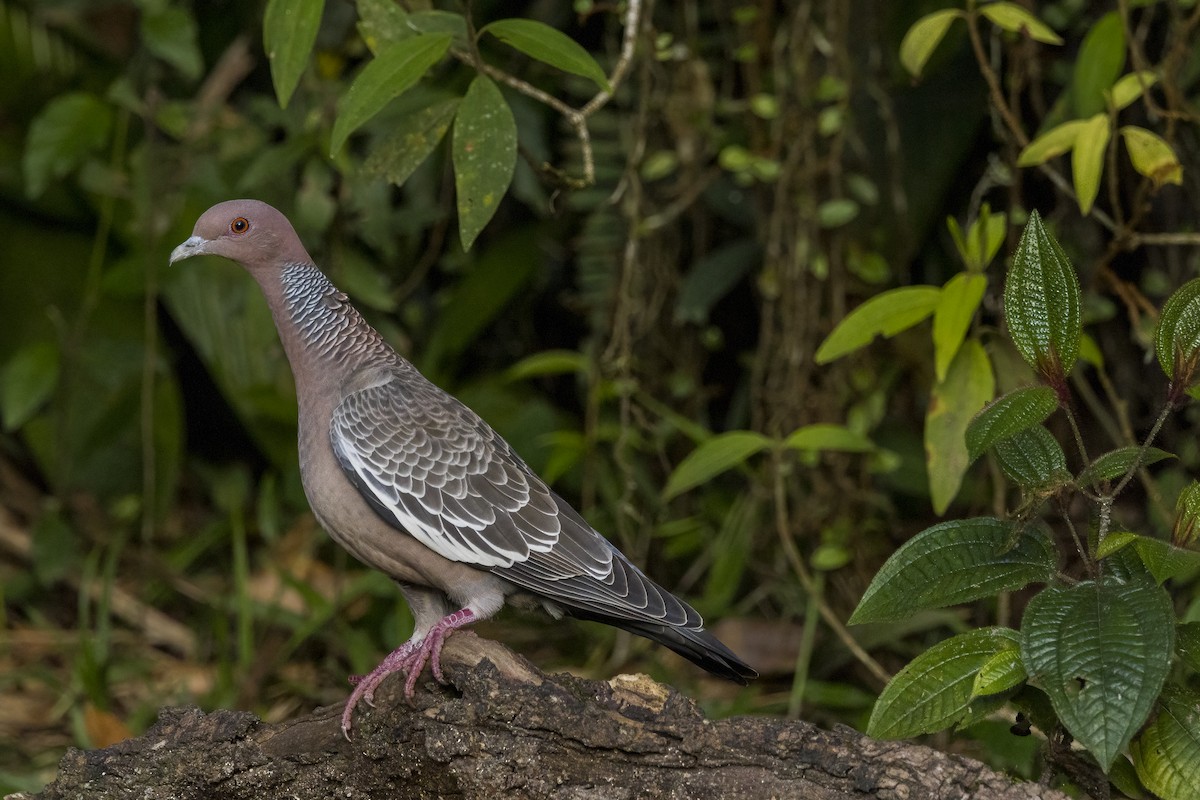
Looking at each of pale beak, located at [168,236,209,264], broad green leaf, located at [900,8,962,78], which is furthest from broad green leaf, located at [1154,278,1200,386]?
pale beak, located at [168,236,209,264]

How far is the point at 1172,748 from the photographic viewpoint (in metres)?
2.48

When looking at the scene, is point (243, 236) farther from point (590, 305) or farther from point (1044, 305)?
point (590, 305)

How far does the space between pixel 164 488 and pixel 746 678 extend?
10.4 ft

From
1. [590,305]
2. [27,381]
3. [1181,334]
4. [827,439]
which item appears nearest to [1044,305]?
[1181,334]

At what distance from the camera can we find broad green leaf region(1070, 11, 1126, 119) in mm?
3697

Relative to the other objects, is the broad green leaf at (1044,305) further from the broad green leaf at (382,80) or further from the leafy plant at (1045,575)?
the broad green leaf at (382,80)

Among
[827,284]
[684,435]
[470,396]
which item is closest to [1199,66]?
[827,284]

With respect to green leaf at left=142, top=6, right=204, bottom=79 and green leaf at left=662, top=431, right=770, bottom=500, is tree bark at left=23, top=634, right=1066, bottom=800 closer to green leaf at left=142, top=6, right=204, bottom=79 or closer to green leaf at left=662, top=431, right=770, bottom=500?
green leaf at left=662, top=431, right=770, bottom=500

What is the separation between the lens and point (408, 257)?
568cm

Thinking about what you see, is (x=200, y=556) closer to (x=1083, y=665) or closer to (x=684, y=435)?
(x=684, y=435)

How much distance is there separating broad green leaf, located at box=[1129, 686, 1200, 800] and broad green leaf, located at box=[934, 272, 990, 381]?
1.03 m

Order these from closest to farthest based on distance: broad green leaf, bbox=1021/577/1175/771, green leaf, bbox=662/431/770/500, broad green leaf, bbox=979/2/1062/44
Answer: broad green leaf, bbox=1021/577/1175/771, broad green leaf, bbox=979/2/1062/44, green leaf, bbox=662/431/770/500

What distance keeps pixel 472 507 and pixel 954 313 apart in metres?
1.29

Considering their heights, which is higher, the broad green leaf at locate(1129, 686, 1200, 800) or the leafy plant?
the leafy plant
